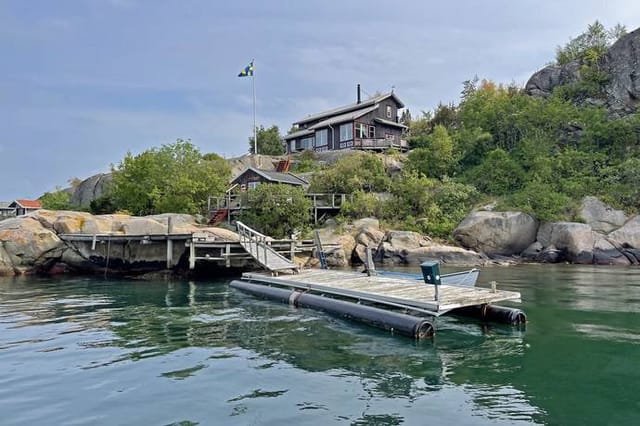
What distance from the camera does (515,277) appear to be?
21.4m

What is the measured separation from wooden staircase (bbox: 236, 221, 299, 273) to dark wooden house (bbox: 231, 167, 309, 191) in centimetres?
1366

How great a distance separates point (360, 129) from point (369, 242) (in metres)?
22.7

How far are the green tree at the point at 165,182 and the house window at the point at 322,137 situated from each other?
16.7m

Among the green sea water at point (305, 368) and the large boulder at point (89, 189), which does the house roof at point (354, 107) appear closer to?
the large boulder at point (89, 189)

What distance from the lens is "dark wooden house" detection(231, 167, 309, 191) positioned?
121ft

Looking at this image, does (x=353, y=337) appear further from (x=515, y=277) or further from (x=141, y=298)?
(x=515, y=277)

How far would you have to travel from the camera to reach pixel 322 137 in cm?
5341

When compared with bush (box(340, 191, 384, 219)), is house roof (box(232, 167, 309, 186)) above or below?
above

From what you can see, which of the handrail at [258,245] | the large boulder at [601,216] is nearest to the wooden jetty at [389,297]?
the handrail at [258,245]

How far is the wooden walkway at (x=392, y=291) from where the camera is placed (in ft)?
36.4

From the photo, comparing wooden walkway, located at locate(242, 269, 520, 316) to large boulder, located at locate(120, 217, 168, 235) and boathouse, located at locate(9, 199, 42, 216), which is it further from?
boathouse, located at locate(9, 199, 42, 216)

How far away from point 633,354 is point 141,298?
49.0 feet

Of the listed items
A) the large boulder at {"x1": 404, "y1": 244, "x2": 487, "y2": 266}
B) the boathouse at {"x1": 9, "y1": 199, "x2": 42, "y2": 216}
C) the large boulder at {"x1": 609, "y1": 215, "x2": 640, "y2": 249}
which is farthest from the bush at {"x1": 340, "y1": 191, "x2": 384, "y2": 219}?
the boathouse at {"x1": 9, "y1": 199, "x2": 42, "y2": 216}

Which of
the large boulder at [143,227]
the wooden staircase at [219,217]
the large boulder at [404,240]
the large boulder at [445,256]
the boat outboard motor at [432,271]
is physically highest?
the wooden staircase at [219,217]
